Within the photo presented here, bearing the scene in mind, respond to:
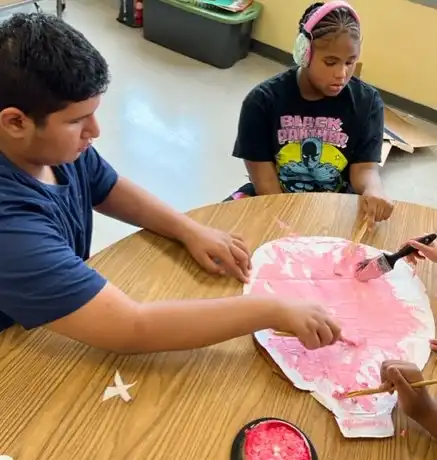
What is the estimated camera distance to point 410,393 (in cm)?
88

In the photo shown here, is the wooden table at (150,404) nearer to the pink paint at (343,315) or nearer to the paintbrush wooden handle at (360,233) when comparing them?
the pink paint at (343,315)

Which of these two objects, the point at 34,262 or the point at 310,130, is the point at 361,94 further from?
the point at 34,262

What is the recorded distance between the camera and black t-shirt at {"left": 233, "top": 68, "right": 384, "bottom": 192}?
152 centimetres

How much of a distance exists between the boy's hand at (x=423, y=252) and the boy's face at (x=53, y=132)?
21.7 inches

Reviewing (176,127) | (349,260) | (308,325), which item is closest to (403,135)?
(176,127)

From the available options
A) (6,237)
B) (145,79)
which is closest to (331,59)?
(6,237)

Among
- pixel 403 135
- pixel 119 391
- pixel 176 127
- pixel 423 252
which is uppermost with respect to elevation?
pixel 423 252

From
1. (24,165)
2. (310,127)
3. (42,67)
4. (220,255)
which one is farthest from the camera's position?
(310,127)

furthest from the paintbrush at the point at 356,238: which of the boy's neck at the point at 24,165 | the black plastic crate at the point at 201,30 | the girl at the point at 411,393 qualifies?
the black plastic crate at the point at 201,30

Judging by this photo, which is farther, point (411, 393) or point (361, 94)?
point (361, 94)

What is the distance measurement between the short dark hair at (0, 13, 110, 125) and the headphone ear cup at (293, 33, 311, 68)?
0.67 metres

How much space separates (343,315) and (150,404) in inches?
13.4

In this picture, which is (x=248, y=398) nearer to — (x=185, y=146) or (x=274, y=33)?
(x=185, y=146)

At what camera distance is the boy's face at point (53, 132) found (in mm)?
866
